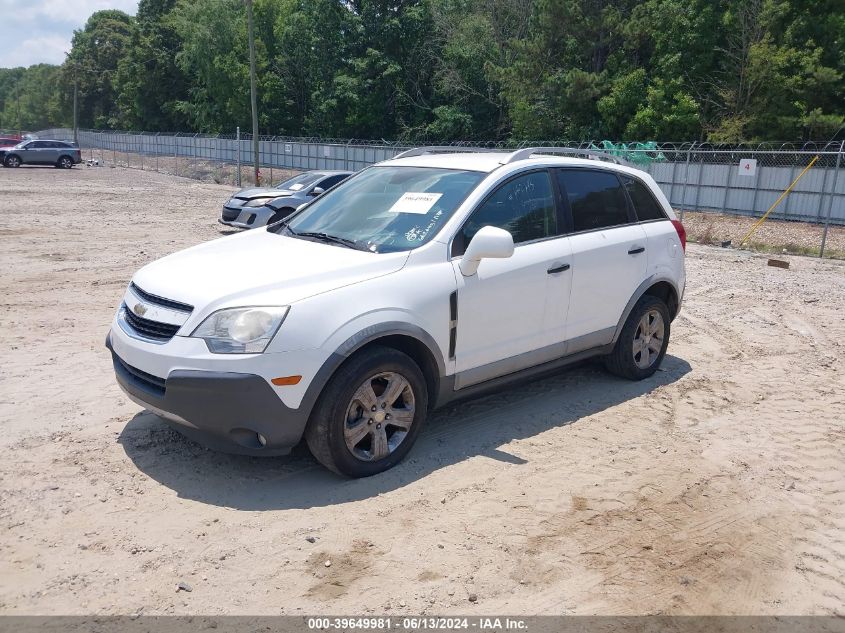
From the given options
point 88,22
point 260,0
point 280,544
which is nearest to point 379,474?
point 280,544

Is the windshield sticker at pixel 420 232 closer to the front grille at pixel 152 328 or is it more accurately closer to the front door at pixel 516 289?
the front door at pixel 516 289

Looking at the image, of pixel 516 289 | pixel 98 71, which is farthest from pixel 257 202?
pixel 98 71

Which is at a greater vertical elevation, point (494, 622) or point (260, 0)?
point (260, 0)

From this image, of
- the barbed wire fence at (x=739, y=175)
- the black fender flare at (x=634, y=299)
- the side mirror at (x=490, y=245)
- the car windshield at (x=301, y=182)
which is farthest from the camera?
the barbed wire fence at (x=739, y=175)

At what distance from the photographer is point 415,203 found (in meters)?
4.89

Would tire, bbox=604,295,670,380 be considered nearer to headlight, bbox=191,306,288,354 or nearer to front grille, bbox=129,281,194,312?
headlight, bbox=191,306,288,354

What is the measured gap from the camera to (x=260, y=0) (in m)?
65.7

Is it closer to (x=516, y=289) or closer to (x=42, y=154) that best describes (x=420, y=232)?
(x=516, y=289)

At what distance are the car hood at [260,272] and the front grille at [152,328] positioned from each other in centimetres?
17

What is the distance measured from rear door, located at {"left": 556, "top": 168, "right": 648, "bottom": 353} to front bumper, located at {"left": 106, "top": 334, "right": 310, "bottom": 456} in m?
2.41

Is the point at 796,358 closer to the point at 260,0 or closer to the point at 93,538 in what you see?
the point at 93,538

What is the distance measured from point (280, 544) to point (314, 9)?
58.3 meters

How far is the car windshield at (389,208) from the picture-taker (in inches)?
184

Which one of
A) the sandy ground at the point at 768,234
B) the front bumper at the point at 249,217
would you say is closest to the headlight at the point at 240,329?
the front bumper at the point at 249,217
